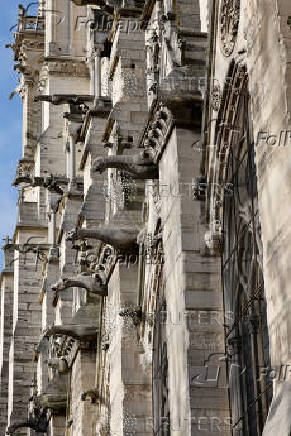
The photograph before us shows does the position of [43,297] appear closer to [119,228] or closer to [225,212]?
[119,228]

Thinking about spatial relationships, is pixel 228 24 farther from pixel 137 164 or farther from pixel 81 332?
pixel 81 332

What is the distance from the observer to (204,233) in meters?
17.1

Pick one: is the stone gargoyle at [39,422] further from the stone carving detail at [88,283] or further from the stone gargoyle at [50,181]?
the stone carving detail at [88,283]

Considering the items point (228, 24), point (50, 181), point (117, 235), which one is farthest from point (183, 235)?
point (50, 181)

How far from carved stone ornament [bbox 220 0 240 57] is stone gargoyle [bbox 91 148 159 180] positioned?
3.55 metres

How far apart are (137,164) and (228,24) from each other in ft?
13.7

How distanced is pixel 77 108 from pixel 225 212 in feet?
52.1

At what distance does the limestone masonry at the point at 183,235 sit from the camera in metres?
12.0

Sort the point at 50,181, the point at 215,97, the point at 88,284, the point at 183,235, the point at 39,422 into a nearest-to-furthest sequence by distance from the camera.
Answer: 1. the point at 215,97
2. the point at 183,235
3. the point at 88,284
4. the point at 39,422
5. the point at 50,181

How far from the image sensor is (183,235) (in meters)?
17.2

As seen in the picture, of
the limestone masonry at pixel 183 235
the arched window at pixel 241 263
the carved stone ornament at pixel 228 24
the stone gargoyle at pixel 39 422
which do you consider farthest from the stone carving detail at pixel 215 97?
the stone gargoyle at pixel 39 422

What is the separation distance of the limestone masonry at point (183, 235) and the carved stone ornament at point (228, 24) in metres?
0.03

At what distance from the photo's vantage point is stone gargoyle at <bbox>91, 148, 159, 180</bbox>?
19469 mm

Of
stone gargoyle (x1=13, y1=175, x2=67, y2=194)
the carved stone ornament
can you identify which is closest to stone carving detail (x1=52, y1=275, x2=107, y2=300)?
the carved stone ornament
